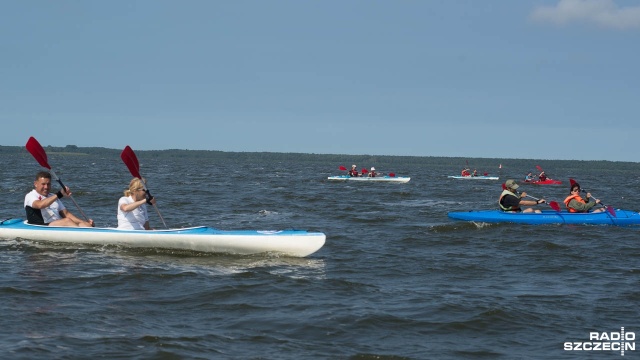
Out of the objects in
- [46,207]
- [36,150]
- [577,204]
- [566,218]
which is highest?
[36,150]

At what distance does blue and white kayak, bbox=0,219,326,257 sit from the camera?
40.7 feet

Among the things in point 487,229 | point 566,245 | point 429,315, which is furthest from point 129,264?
point 487,229

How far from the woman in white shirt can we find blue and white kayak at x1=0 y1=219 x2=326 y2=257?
0.69 feet

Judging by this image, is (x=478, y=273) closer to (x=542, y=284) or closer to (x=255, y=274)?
(x=542, y=284)

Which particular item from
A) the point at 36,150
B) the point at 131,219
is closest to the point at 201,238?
the point at 131,219

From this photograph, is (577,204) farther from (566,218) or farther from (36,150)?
(36,150)

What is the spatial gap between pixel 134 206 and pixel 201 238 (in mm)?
1193

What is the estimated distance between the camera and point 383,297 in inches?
387

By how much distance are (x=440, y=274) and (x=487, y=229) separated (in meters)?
7.29

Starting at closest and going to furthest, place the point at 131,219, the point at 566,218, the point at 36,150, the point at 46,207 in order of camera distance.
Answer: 1. the point at 131,219
2. the point at 46,207
3. the point at 36,150
4. the point at 566,218

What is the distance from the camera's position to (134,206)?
40.7 feet

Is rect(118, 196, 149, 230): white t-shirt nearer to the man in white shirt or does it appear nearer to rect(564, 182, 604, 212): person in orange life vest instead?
the man in white shirt

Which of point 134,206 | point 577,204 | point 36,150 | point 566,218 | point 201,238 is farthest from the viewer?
point 577,204

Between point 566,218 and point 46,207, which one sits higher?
point 46,207
